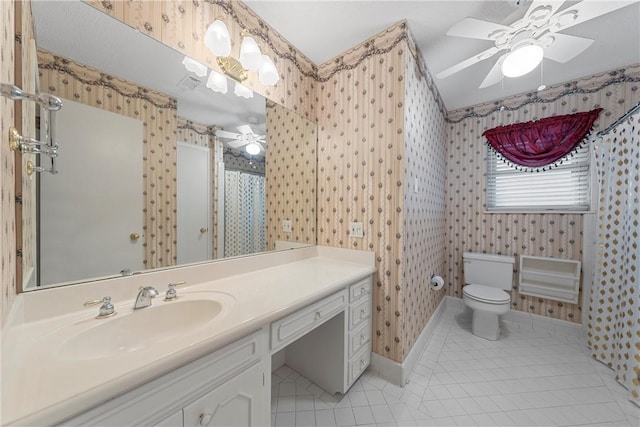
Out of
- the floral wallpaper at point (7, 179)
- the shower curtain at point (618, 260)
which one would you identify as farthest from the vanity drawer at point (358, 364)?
the shower curtain at point (618, 260)

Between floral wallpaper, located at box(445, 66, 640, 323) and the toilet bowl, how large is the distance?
22.6 inches

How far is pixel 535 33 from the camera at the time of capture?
1334 millimetres

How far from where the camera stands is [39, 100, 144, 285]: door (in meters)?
0.87

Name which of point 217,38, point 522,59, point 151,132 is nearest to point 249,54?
point 217,38

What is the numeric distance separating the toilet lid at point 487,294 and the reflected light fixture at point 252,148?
2.34m

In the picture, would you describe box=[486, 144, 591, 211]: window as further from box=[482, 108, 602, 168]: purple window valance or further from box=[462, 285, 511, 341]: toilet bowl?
box=[462, 285, 511, 341]: toilet bowl

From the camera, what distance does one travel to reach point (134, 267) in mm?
1029

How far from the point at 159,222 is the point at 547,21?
2.30m

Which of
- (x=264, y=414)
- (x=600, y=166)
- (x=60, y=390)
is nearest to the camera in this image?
(x=60, y=390)

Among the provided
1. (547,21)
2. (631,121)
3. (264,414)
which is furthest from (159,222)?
(631,121)

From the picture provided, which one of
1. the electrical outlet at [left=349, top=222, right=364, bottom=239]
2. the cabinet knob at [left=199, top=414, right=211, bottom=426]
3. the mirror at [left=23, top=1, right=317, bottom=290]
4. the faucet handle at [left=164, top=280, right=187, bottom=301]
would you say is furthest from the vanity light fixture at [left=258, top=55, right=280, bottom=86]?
the cabinet knob at [left=199, top=414, right=211, bottom=426]

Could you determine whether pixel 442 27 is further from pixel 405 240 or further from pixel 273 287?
pixel 273 287

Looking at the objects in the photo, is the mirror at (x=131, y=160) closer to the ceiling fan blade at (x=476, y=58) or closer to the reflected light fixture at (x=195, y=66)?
the reflected light fixture at (x=195, y=66)

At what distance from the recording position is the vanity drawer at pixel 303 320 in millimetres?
948
